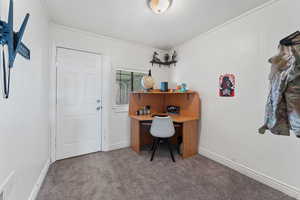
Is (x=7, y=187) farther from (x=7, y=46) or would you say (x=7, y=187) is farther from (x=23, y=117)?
(x=7, y=46)

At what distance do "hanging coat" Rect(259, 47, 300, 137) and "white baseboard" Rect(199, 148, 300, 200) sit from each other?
1239 mm

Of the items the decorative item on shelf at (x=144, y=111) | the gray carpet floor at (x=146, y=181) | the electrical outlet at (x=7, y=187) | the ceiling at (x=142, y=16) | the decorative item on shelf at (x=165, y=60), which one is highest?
the ceiling at (x=142, y=16)

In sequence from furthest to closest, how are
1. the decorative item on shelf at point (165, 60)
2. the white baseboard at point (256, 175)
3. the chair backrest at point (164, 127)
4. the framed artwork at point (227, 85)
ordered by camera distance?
the decorative item on shelf at point (165, 60), the chair backrest at point (164, 127), the framed artwork at point (227, 85), the white baseboard at point (256, 175)

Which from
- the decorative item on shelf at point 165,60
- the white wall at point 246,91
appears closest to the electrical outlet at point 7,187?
the white wall at point 246,91

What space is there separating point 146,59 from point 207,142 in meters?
2.27

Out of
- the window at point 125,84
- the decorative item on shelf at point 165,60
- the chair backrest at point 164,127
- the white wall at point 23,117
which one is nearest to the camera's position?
the white wall at point 23,117

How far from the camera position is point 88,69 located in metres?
2.63

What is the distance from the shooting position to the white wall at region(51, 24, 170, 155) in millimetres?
2443

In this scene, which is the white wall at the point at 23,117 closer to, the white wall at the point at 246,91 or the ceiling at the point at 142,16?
the ceiling at the point at 142,16

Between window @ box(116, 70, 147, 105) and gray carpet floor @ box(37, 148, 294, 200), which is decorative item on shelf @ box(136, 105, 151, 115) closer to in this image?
window @ box(116, 70, 147, 105)

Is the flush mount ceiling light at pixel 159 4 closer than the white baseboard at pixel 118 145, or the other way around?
the flush mount ceiling light at pixel 159 4

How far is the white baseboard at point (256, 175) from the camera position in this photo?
160 centimetres

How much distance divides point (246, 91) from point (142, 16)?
195 cm

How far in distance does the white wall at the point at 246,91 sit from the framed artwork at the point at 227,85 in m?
0.07
